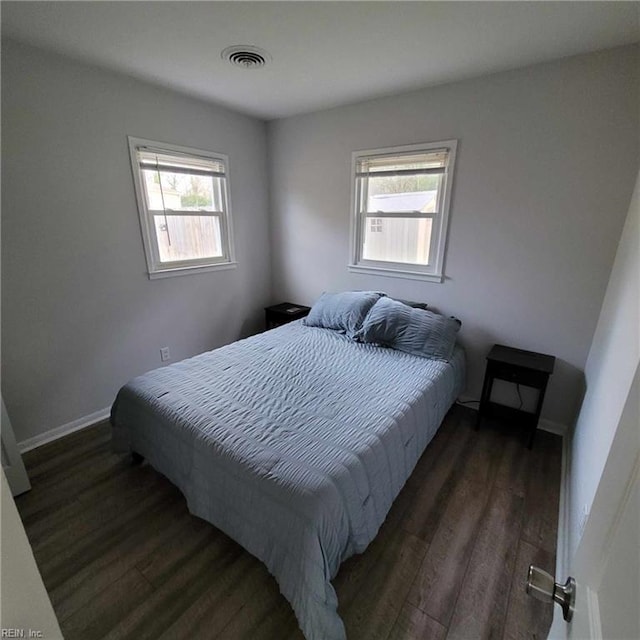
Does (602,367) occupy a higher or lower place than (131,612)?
higher

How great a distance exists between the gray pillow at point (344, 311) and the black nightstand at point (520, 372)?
1.01 meters

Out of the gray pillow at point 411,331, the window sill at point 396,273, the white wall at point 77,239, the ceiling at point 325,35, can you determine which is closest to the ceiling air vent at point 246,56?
the ceiling at point 325,35

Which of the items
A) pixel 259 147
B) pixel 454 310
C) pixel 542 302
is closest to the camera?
pixel 542 302

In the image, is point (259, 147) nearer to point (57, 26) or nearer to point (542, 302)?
point (57, 26)

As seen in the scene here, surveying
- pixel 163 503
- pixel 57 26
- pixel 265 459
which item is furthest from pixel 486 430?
pixel 57 26

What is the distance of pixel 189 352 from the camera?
316 centimetres

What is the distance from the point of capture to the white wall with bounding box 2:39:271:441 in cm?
198

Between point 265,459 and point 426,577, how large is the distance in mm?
902

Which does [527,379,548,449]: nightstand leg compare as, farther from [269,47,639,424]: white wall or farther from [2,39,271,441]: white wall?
[2,39,271,441]: white wall

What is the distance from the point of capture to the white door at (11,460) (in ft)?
5.78

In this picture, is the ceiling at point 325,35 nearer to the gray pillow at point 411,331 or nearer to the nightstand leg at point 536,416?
the gray pillow at point 411,331

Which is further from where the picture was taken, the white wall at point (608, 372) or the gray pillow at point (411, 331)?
the gray pillow at point (411, 331)

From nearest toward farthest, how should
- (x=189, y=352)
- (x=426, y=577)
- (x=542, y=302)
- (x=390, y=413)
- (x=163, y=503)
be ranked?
(x=426, y=577)
(x=390, y=413)
(x=163, y=503)
(x=542, y=302)
(x=189, y=352)

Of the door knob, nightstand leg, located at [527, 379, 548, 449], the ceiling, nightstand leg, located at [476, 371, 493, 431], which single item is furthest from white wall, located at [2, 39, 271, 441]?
nightstand leg, located at [527, 379, 548, 449]
